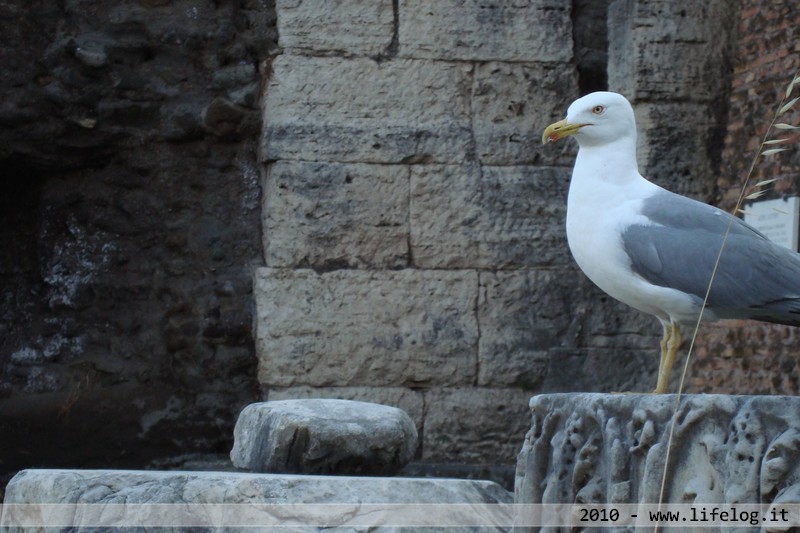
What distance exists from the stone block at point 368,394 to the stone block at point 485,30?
1.56 m

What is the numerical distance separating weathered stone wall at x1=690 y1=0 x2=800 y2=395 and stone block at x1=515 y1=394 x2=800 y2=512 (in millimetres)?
2143

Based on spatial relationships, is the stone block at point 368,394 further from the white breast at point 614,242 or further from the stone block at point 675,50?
the white breast at point 614,242

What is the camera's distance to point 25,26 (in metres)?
5.46

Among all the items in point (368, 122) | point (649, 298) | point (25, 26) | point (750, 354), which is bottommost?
point (750, 354)

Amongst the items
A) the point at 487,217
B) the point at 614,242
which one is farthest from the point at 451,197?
the point at 614,242

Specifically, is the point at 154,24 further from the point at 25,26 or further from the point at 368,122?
the point at 368,122

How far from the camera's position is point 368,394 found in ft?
18.0

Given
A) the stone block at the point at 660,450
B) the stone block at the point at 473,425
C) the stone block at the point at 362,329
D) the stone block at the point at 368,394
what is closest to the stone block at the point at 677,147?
the stone block at the point at 362,329

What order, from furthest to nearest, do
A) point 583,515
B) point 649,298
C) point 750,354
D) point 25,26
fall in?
1. point 25,26
2. point 750,354
3. point 649,298
4. point 583,515

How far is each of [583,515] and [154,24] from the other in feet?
12.1

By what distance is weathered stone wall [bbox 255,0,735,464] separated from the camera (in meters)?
5.48

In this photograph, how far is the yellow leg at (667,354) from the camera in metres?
3.04

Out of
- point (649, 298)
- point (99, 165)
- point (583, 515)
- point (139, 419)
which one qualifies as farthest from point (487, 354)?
point (583, 515)

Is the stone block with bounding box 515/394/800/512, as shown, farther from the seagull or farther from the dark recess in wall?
the dark recess in wall
